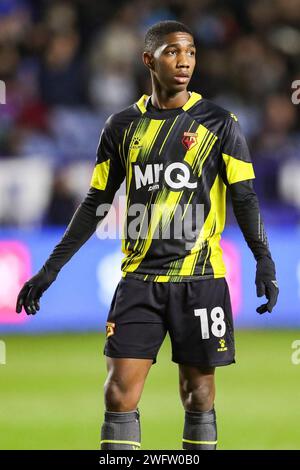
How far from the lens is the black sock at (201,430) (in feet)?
16.5

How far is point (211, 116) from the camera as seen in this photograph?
16.6ft

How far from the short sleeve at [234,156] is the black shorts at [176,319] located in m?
0.49

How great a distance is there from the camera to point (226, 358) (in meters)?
5.02

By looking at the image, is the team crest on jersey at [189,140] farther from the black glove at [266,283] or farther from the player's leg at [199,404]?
the player's leg at [199,404]

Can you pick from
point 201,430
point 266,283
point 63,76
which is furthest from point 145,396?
point 63,76

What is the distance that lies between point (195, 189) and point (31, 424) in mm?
2510

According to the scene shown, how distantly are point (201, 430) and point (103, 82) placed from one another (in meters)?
7.89

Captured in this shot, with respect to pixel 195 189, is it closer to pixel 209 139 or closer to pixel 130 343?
pixel 209 139

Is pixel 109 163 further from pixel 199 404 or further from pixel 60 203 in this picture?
pixel 60 203

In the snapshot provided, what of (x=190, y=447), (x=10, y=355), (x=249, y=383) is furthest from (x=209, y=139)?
(x=10, y=355)

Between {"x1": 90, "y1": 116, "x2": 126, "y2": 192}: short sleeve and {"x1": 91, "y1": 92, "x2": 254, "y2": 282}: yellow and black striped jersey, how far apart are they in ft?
0.20

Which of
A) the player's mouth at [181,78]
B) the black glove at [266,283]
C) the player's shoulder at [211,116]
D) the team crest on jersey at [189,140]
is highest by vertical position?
the player's mouth at [181,78]

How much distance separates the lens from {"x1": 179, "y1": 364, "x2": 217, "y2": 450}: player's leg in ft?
16.5

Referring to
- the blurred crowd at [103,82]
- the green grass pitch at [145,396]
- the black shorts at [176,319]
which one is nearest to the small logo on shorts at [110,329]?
A: the black shorts at [176,319]
